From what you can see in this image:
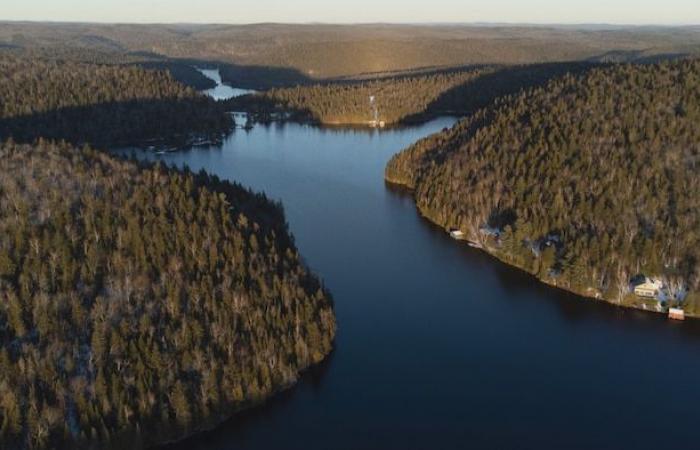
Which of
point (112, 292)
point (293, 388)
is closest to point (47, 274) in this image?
point (112, 292)

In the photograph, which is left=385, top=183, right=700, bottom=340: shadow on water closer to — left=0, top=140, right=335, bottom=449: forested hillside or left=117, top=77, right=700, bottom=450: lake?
left=117, top=77, right=700, bottom=450: lake

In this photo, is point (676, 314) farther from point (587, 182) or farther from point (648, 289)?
point (587, 182)

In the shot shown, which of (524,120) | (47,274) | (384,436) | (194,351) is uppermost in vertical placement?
(524,120)

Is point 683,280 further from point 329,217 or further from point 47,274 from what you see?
point 47,274

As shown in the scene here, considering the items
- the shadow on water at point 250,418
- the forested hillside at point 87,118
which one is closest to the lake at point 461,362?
the shadow on water at point 250,418

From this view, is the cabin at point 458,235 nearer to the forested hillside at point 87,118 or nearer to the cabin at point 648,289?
the cabin at point 648,289

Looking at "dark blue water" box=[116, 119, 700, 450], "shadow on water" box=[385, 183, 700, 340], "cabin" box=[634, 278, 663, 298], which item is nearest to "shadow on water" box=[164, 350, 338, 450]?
"dark blue water" box=[116, 119, 700, 450]
